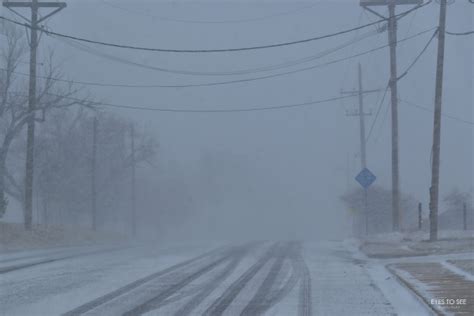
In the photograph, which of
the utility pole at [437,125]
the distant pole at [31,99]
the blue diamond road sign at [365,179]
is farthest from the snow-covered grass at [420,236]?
the distant pole at [31,99]

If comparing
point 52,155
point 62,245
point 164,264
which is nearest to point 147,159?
point 52,155

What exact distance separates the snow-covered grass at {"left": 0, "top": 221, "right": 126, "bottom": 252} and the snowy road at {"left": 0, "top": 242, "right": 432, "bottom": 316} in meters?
11.5

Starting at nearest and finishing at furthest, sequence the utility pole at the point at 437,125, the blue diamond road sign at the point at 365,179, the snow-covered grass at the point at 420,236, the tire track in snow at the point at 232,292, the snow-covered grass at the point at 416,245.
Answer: the tire track in snow at the point at 232,292, the snow-covered grass at the point at 416,245, the utility pole at the point at 437,125, the snow-covered grass at the point at 420,236, the blue diamond road sign at the point at 365,179

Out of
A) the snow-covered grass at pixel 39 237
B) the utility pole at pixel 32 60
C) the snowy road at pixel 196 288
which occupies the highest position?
the utility pole at pixel 32 60

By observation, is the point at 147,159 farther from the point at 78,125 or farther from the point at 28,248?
the point at 28,248

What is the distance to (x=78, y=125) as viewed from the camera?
62.2 meters

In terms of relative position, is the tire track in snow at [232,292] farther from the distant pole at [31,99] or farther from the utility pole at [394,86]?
the distant pole at [31,99]

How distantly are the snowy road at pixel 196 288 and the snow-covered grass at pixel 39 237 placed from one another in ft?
37.8

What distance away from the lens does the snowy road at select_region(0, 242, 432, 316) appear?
12.4 meters

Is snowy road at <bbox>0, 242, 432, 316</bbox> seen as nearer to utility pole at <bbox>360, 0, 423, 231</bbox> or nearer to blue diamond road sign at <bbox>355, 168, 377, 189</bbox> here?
utility pole at <bbox>360, 0, 423, 231</bbox>

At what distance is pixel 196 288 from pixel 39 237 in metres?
22.4

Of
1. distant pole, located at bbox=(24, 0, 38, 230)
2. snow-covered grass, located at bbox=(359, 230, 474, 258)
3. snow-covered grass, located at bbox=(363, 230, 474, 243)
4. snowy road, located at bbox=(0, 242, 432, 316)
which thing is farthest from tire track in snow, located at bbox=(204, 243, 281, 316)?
distant pole, located at bbox=(24, 0, 38, 230)

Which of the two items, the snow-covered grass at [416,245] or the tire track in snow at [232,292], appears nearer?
the tire track in snow at [232,292]

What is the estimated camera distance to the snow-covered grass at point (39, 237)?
32.8 meters
